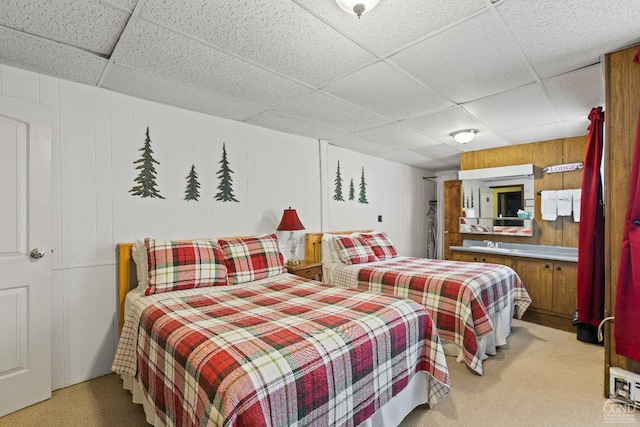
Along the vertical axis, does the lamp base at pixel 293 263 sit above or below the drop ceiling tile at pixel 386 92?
below

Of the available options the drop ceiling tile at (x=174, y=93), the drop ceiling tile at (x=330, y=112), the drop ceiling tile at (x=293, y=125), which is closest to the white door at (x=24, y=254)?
the drop ceiling tile at (x=174, y=93)

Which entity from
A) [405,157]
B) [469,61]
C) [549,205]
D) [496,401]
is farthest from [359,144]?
[496,401]

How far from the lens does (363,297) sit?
82.1 inches

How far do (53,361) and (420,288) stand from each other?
2.98m

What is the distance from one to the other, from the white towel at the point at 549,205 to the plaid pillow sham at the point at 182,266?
13.1ft

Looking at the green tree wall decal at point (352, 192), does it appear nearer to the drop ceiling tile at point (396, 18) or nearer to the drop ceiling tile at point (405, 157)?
the drop ceiling tile at point (405, 157)

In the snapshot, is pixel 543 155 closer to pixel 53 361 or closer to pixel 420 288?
pixel 420 288

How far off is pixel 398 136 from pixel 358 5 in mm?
2670

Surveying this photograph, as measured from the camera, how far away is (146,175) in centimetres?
271

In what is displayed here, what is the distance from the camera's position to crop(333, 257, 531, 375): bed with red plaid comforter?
8.03ft

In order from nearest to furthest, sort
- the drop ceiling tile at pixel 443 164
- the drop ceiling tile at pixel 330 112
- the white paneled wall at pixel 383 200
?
the drop ceiling tile at pixel 330 112 < the white paneled wall at pixel 383 200 < the drop ceiling tile at pixel 443 164

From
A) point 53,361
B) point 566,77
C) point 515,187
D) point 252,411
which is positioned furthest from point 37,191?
point 515,187

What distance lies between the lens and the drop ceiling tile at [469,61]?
1.77 meters

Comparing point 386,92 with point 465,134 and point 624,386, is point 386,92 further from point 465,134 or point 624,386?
point 624,386
